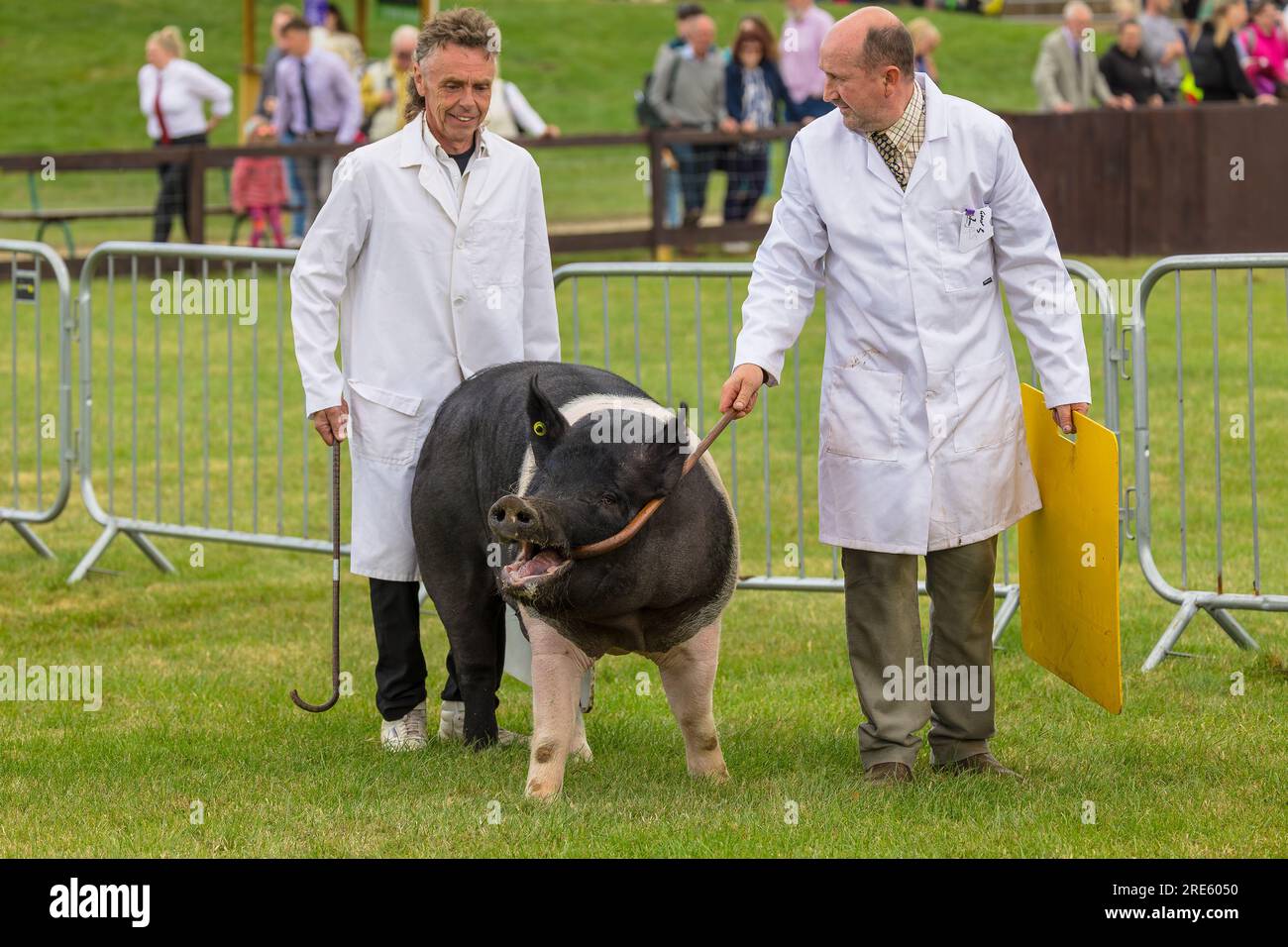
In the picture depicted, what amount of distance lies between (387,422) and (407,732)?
3.37ft

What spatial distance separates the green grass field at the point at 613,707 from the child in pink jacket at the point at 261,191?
14.2ft

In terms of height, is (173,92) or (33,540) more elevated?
(173,92)

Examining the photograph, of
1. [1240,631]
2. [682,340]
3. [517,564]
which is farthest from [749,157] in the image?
[517,564]

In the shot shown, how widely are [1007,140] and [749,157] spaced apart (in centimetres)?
1268

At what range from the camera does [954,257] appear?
5.32 meters

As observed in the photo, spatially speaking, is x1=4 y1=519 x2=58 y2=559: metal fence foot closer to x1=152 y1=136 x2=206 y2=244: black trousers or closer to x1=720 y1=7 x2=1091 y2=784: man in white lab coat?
x1=720 y1=7 x2=1091 y2=784: man in white lab coat

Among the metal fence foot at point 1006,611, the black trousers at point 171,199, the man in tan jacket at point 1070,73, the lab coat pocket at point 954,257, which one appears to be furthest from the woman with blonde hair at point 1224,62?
the lab coat pocket at point 954,257

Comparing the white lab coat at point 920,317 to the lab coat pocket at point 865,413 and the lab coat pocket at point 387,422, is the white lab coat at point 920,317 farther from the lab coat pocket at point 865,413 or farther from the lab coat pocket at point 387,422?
the lab coat pocket at point 387,422

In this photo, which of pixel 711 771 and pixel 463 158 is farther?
pixel 463 158

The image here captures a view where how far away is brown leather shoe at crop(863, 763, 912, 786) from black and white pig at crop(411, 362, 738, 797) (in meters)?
0.45

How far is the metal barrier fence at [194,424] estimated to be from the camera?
856cm

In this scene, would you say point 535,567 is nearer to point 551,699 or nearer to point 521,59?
point 551,699

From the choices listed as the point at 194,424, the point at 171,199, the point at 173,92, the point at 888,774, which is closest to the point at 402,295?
the point at 888,774
